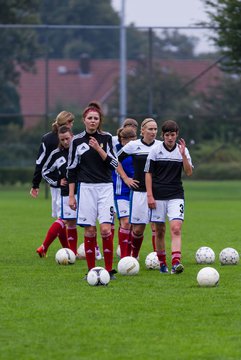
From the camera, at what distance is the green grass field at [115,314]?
7.98m

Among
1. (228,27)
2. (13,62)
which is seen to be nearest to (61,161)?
(228,27)

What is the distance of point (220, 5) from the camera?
33812mm

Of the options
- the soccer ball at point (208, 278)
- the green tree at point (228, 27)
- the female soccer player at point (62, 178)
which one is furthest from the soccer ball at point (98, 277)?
the green tree at point (228, 27)

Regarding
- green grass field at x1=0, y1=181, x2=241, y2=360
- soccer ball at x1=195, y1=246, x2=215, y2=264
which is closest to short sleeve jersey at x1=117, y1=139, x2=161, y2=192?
green grass field at x1=0, y1=181, x2=241, y2=360

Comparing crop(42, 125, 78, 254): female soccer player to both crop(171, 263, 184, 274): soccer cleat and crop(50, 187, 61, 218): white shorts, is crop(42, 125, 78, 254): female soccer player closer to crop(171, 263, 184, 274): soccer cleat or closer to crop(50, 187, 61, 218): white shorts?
crop(50, 187, 61, 218): white shorts

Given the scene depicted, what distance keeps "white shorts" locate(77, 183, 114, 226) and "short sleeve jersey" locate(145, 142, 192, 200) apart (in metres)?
0.87

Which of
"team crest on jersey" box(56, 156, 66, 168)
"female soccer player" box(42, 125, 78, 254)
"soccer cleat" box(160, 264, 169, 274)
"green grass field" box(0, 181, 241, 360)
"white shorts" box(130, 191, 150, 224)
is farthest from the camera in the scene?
"team crest on jersey" box(56, 156, 66, 168)

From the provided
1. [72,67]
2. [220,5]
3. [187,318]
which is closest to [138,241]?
[187,318]

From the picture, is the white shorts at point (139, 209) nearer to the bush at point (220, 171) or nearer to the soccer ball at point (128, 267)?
the soccer ball at point (128, 267)

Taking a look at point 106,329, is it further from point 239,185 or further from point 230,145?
point 239,185

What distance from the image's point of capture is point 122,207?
14383 millimetres

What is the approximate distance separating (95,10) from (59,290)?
7307 centimetres

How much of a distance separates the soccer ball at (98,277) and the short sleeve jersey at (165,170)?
160 cm

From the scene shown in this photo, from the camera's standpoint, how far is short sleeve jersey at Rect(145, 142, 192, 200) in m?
12.7
